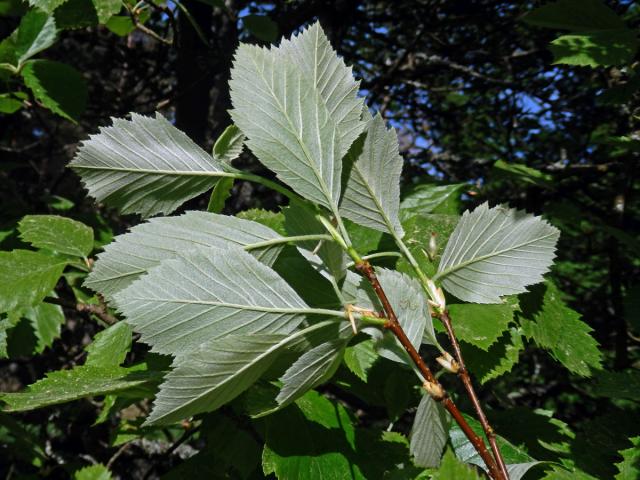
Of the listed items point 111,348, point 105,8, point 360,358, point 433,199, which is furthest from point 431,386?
point 105,8

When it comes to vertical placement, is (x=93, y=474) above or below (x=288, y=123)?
below

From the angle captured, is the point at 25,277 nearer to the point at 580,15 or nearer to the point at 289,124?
the point at 289,124

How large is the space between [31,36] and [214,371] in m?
1.53

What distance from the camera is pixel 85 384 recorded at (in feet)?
2.19

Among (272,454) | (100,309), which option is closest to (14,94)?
(100,309)

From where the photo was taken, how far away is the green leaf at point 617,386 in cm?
80

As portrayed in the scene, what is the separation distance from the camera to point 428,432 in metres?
0.58

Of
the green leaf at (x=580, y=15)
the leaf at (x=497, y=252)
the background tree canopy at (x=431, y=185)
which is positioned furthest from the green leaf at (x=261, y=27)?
the leaf at (x=497, y=252)

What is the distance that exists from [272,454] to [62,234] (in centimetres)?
85

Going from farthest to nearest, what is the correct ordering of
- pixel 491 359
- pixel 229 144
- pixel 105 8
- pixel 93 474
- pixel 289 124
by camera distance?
pixel 105 8, pixel 93 474, pixel 491 359, pixel 229 144, pixel 289 124

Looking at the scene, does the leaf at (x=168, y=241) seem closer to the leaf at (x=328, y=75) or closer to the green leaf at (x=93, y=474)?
the leaf at (x=328, y=75)

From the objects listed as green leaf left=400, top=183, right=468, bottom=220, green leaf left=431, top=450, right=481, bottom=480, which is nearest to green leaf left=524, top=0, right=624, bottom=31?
green leaf left=400, top=183, right=468, bottom=220

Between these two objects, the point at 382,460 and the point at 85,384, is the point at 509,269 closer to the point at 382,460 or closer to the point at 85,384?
the point at 382,460

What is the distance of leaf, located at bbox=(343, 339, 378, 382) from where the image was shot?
81cm
